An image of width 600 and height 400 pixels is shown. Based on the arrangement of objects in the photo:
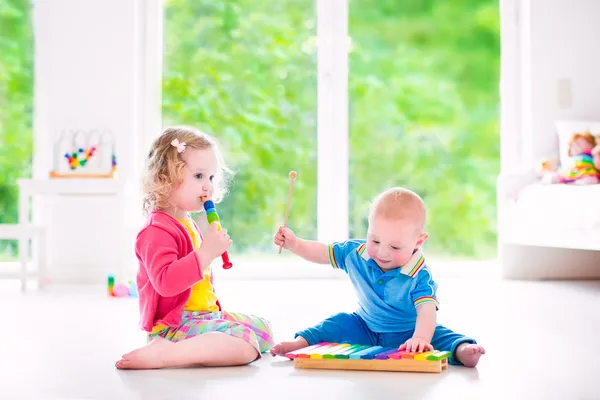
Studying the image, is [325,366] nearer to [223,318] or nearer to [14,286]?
[223,318]

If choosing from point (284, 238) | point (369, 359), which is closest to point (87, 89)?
point (284, 238)

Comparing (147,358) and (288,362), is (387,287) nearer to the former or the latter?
(288,362)

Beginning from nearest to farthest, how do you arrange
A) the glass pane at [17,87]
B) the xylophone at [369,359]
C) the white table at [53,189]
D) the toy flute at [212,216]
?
the xylophone at [369,359], the toy flute at [212,216], the white table at [53,189], the glass pane at [17,87]

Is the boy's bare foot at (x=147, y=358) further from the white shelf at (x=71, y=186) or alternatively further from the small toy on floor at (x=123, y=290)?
the white shelf at (x=71, y=186)

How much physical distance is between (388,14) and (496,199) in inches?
44.7

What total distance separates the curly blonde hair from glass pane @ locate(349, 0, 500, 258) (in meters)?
2.53

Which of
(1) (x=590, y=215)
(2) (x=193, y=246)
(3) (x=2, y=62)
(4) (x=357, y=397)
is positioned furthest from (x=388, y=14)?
(4) (x=357, y=397)

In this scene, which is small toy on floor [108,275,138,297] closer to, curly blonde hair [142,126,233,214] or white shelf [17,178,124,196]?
white shelf [17,178,124,196]

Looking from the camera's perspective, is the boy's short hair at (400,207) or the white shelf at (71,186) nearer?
the boy's short hair at (400,207)

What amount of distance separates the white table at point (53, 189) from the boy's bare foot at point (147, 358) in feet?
7.28

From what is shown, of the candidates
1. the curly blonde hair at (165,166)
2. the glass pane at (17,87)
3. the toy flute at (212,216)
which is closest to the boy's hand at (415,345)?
the toy flute at (212,216)

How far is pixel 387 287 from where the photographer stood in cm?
180

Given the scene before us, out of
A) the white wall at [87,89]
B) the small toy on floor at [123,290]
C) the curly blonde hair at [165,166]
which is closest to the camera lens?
the curly blonde hair at [165,166]

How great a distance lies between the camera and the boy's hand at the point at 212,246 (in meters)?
1.66
